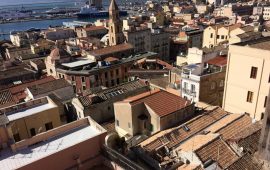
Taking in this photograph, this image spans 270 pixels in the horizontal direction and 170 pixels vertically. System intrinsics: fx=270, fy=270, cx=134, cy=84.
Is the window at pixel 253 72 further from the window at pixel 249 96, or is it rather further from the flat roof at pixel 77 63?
the flat roof at pixel 77 63

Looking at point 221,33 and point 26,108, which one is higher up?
point 26,108

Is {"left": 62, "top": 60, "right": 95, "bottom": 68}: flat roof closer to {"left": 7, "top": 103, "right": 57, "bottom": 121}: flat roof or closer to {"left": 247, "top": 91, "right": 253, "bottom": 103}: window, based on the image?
{"left": 7, "top": 103, "right": 57, "bottom": 121}: flat roof

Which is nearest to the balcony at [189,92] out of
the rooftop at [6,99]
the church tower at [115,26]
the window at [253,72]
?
the window at [253,72]

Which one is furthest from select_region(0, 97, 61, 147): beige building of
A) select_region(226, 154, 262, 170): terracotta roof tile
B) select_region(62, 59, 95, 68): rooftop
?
select_region(62, 59, 95, 68): rooftop

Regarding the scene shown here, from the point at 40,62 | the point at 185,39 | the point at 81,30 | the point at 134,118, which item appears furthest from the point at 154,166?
the point at 81,30

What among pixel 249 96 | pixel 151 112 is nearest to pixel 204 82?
pixel 249 96

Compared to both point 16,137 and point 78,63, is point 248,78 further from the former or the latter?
point 78,63

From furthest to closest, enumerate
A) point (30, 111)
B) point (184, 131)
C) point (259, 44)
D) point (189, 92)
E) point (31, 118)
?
1. point (189, 92)
2. point (259, 44)
3. point (184, 131)
4. point (30, 111)
5. point (31, 118)
